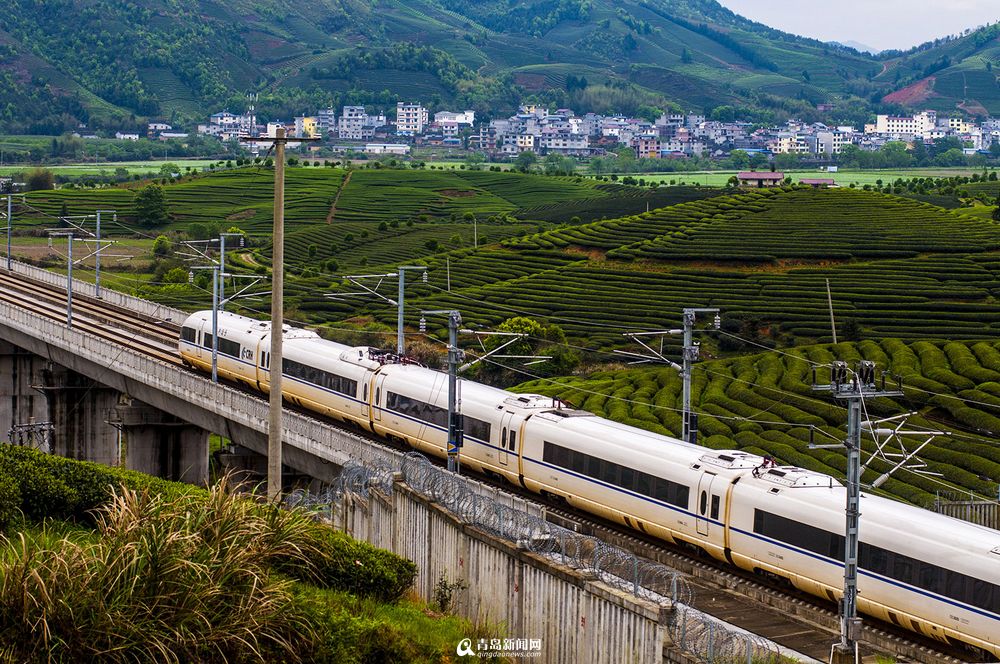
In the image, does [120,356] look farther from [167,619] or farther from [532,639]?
[167,619]

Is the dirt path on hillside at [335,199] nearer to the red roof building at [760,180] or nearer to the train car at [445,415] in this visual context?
the red roof building at [760,180]

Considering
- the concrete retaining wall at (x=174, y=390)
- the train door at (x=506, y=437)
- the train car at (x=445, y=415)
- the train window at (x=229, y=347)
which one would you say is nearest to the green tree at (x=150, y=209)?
the concrete retaining wall at (x=174, y=390)

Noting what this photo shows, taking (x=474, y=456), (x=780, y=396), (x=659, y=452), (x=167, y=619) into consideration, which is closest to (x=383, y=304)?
(x=780, y=396)

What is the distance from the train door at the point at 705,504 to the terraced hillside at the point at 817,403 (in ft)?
50.9

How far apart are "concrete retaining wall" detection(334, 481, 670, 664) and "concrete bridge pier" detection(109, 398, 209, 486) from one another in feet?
99.9

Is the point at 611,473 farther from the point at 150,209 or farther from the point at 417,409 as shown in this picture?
the point at 150,209

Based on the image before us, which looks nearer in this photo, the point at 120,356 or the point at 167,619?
the point at 167,619

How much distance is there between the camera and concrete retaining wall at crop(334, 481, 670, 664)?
A: 2131 cm

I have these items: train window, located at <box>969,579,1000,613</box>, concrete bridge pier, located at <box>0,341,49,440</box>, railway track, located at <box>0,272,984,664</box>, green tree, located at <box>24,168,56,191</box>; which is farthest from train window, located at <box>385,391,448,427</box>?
green tree, located at <box>24,168,56,191</box>

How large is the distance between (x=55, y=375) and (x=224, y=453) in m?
18.1

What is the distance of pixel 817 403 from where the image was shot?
63781mm

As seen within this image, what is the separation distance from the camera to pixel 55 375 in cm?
6862

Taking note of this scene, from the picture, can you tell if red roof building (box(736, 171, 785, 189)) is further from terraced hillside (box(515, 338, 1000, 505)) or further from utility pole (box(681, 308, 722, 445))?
utility pole (box(681, 308, 722, 445))

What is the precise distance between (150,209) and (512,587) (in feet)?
447
